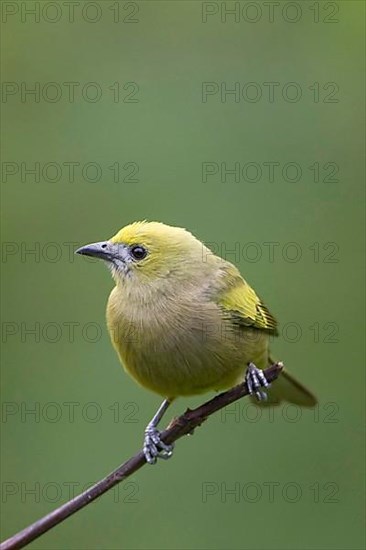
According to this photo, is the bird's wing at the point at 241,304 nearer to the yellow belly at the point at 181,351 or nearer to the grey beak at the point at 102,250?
the yellow belly at the point at 181,351

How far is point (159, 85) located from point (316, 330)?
2049 mm

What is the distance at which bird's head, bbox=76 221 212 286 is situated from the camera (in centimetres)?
432

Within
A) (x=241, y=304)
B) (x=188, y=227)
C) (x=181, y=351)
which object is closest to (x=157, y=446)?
(x=181, y=351)

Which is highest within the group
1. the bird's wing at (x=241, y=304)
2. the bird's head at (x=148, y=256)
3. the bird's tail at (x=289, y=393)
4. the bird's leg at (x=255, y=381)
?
the bird's head at (x=148, y=256)

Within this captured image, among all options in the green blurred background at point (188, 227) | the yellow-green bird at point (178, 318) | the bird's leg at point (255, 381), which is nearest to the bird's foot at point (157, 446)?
the yellow-green bird at point (178, 318)

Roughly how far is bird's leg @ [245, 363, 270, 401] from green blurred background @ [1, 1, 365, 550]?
7.55 ft

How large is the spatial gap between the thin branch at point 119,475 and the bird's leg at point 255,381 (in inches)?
12.9

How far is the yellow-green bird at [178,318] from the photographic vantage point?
3.91 m

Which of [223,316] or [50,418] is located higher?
[223,316]

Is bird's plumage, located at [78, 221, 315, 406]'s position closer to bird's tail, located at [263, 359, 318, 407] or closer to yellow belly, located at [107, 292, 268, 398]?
yellow belly, located at [107, 292, 268, 398]

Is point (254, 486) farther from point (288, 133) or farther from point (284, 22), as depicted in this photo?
point (284, 22)

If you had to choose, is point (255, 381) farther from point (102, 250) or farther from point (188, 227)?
point (188, 227)

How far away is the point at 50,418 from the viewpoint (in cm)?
665

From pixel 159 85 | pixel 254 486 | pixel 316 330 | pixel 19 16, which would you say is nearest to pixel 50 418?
pixel 254 486
